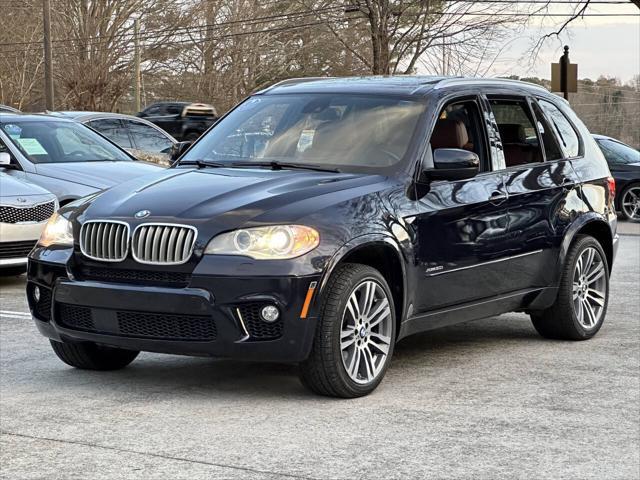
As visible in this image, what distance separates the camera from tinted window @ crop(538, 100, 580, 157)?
28.5 ft

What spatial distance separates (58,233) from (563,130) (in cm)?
373

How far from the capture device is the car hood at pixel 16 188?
460 inches

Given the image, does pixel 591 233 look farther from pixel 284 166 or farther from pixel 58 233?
pixel 58 233

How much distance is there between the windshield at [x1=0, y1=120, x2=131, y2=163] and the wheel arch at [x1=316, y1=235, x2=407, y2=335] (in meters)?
7.43

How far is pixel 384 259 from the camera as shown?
6824 millimetres

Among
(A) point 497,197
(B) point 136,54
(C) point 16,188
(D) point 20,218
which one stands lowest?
(D) point 20,218

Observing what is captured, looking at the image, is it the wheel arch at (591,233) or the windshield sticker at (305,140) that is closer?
the windshield sticker at (305,140)

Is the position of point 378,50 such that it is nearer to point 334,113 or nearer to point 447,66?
point 447,66

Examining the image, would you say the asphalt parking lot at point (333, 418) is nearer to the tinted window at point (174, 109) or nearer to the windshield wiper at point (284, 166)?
the windshield wiper at point (284, 166)

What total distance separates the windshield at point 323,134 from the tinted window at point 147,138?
12.5 meters

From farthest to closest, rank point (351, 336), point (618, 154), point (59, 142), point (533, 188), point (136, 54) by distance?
point (136, 54) < point (618, 154) < point (59, 142) < point (533, 188) < point (351, 336)

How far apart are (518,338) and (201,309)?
10.5ft

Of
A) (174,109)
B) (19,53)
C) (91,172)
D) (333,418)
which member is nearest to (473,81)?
(333,418)

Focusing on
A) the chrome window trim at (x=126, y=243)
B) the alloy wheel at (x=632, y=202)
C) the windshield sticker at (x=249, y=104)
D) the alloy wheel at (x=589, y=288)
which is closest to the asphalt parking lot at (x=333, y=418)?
the alloy wheel at (x=589, y=288)
